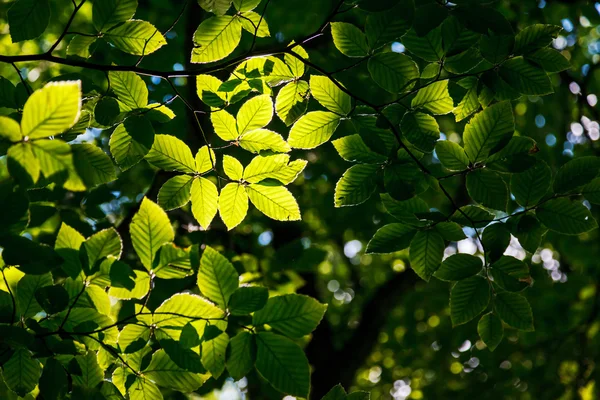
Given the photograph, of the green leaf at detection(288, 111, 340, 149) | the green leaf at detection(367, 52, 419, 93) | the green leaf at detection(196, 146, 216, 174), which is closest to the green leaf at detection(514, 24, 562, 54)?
the green leaf at detection(367, 52, 419, 93)

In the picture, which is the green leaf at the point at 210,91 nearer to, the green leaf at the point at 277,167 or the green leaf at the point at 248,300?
the green leaf at the point at 277,167

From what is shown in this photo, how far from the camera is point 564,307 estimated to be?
14.2 feet

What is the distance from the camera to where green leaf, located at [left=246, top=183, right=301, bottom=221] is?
4.96 feet

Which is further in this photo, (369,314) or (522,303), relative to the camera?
(369,314)

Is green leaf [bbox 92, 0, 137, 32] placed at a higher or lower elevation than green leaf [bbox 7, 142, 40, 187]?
higher

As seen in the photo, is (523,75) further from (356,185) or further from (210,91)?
(210,91)

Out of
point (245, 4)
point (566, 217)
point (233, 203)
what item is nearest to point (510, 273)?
point (566, 217)

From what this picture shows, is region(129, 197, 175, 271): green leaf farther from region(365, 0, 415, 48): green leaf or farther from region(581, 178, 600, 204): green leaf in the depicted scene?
region(581, 178, 600, 204): green leaf

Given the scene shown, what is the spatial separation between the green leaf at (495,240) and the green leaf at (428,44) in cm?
49

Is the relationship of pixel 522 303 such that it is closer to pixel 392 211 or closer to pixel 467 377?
pixel 392 211

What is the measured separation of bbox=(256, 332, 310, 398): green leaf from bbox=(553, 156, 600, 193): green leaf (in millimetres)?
841

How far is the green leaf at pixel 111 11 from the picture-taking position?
1.37m

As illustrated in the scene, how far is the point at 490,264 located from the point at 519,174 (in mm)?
264

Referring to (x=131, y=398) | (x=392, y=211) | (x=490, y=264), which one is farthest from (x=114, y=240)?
(x=490, y=264)
